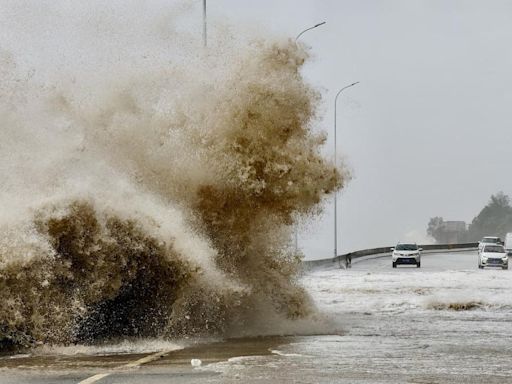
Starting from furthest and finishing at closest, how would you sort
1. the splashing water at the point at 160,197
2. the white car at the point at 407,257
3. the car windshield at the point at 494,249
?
the white car at the point at 407,257 → the car windshield at the point at 494,249 → the splashing water at the point at 160,197

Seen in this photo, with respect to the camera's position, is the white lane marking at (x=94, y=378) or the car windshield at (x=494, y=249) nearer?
the white lane marking at (x=94, y=378)

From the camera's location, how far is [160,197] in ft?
59.6

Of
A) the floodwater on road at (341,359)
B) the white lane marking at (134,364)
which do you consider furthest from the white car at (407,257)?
the white lane marking at (134,364)

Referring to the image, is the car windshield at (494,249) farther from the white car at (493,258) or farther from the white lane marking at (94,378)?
the white lane marking at (94,378)

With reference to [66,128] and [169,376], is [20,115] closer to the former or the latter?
[66,128]

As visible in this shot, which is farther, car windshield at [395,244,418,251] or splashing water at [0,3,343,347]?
car windshield at [395,244,418,251]

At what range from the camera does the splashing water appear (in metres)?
14.9

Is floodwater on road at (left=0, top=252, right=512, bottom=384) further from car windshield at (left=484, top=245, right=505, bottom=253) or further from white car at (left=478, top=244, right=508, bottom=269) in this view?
car windshield at (left=484, top=245, right=505, bottom=253)

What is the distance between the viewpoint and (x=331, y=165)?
64.4 feet

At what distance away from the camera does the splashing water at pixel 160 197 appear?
14.9m

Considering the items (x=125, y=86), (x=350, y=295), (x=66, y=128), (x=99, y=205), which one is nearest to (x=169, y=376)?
(x=99, y=205)

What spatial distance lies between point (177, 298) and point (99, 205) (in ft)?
6.22

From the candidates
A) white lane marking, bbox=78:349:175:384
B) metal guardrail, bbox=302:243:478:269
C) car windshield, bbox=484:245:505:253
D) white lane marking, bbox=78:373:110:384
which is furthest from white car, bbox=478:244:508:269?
white lane marking, bbox=78:373:110:384

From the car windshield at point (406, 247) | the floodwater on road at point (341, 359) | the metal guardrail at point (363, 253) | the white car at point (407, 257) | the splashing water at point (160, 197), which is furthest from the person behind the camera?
the car windshield at point (406, 247)
